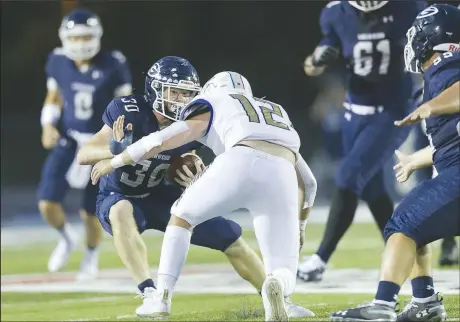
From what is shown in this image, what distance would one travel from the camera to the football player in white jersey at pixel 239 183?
4168mm

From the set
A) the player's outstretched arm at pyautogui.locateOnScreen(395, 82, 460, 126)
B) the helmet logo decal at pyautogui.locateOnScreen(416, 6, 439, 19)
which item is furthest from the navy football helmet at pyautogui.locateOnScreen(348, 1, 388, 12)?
the player's outstretched arm at pyautogui.locateOnScreen(395, 82, 460, 126)

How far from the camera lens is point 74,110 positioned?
8.07m

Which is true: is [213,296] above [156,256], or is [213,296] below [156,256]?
below

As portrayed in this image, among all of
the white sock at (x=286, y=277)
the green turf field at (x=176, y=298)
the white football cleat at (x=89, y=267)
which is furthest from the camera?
the white football cleat at (x=89, y=267)

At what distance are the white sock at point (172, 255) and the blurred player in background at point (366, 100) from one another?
7.50 ft

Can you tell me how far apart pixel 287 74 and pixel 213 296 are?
8621 millimetres

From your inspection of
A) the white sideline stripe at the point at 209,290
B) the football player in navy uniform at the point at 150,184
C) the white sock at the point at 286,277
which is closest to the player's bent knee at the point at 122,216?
the football player in navy uniform at the point at 150,184

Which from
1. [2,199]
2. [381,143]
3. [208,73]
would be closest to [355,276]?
[381,143]

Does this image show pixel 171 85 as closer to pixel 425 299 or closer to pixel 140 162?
pixel 140 162

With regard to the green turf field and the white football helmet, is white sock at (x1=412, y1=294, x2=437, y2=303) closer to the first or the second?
the green turf field

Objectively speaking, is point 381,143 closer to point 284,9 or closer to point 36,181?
point 36,181

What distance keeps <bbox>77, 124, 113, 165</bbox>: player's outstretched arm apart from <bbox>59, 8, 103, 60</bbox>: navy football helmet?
3.23m

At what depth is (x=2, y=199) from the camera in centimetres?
1259

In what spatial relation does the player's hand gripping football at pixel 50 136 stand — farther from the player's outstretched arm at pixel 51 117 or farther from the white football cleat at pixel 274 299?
the white football cleat at pixel 274 299
